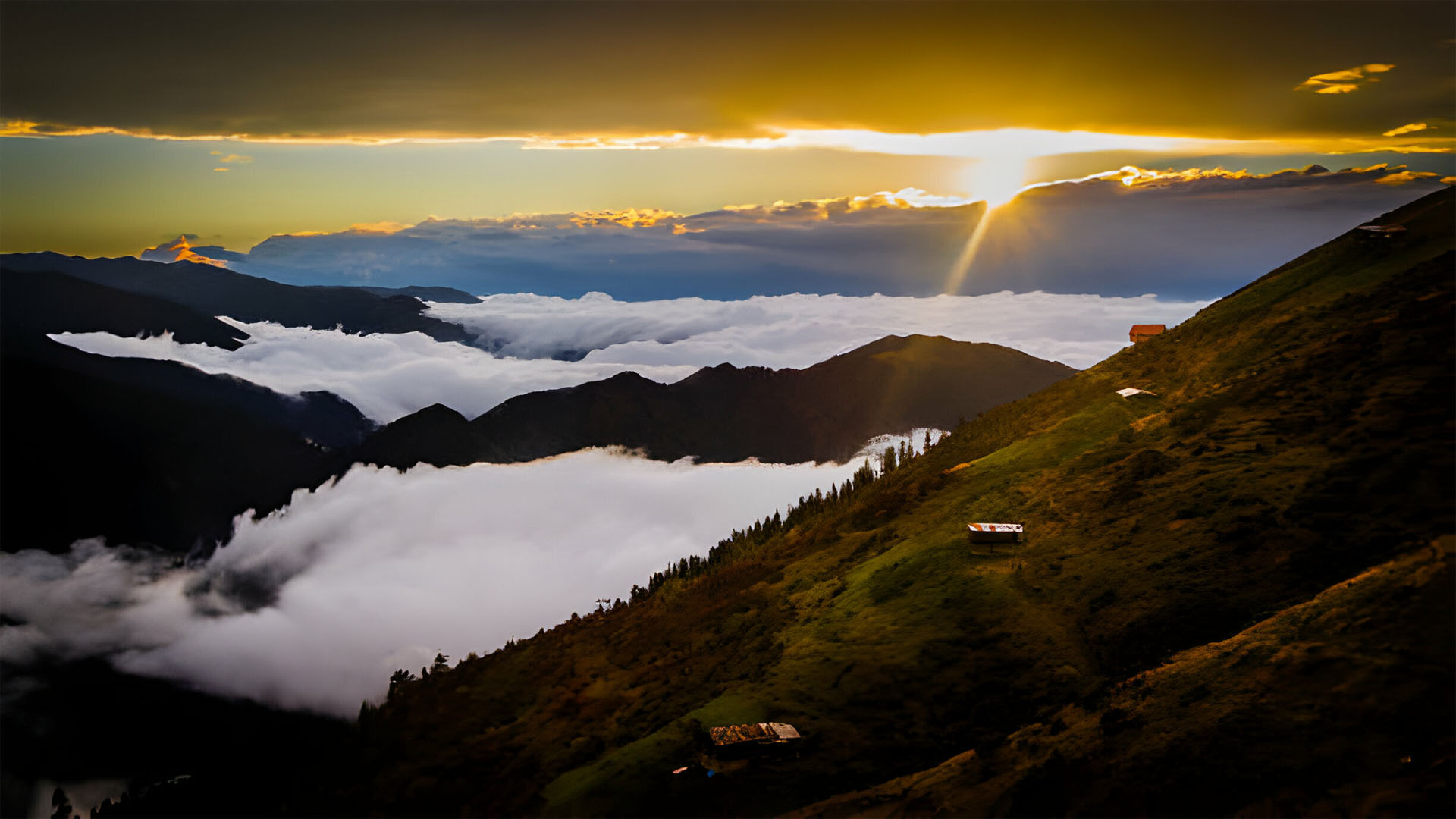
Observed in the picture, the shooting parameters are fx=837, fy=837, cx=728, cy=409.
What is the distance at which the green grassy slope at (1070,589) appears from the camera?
4266 centimetres

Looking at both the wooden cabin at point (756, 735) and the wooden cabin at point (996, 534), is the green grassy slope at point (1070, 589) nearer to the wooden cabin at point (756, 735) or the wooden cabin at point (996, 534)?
the wooden cabin at point (996, 534)

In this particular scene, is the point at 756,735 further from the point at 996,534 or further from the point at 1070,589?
the point at 996,534

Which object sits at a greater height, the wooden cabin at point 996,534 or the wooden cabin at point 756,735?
the wooden cabin at point 996,534

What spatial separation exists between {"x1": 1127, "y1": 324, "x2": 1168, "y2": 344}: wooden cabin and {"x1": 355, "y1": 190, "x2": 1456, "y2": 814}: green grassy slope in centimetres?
686

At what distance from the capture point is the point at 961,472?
87.1m

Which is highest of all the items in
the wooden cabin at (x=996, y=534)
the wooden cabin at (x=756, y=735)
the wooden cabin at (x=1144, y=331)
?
the wooden cabin at (x=1144, y=331)

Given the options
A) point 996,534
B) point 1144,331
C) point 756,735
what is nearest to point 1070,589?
point 996,534

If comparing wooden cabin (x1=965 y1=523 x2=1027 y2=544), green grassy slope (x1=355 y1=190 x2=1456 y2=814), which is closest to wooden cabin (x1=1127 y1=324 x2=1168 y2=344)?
green grassy slope (x1=355 y1=190 x2=1456 y2=814)

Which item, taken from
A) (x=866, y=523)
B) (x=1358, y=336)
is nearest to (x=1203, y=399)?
(x=1358, y=336)

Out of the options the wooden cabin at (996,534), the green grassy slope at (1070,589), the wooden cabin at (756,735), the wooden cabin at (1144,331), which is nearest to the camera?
the green grassy slope at (1070,589)

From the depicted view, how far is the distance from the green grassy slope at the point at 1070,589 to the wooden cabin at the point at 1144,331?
6858mm

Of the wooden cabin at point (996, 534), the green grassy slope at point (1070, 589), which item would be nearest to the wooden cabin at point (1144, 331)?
the green grassy slope at point (1070, 589)

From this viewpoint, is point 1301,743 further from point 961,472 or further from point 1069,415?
point 1069,415

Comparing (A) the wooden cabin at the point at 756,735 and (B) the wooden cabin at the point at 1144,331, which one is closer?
(A) the wooden cabin at the point at 756,735
